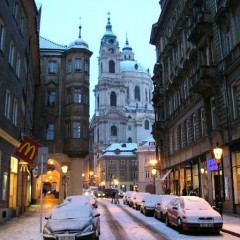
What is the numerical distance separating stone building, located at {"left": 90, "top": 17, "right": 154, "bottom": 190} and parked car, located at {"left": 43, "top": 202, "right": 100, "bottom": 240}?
11799 centimetres

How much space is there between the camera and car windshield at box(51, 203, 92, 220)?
14727 millimetres

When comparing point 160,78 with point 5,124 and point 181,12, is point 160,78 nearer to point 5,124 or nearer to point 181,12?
point 181,12

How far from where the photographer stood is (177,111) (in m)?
43.7

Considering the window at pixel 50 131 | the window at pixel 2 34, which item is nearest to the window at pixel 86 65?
the window at pixel 50 131

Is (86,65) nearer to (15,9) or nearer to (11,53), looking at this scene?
(15,9)

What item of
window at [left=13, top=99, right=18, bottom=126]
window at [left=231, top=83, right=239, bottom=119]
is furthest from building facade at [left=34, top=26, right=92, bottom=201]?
window at [left=231, top=83, right=239, bottom=119]

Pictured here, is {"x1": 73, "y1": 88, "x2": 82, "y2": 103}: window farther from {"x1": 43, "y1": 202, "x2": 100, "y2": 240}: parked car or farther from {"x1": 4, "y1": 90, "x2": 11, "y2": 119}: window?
{"x1": 43, "y1": 202, "x2": 100, "y2": 240}: parked car

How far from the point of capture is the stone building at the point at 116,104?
140750 mm

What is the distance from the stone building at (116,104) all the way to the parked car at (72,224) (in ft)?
387

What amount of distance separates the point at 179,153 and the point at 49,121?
1596cm

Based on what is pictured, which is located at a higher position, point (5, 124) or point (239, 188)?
point (5, 124)

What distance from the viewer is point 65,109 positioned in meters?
49.4

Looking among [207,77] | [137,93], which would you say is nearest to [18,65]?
[207,77]

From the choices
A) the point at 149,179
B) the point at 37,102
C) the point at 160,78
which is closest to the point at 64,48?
the point at 37,102
